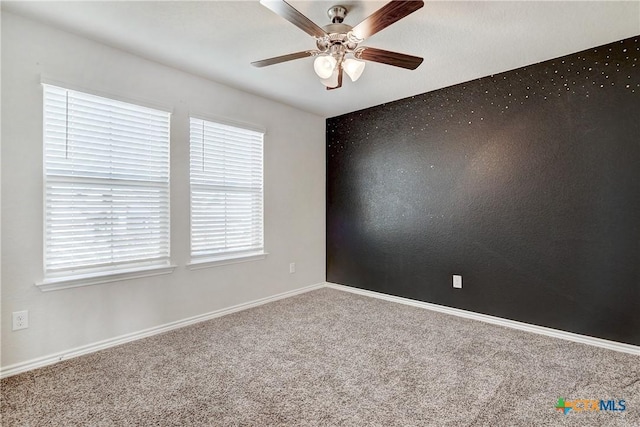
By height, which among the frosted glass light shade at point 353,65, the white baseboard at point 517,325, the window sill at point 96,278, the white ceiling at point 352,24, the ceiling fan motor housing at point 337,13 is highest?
the white ceiling at point 352,24

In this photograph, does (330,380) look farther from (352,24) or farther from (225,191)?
(352,24)

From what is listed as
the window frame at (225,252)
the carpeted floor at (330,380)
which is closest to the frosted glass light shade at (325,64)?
the window frame at (225,252)

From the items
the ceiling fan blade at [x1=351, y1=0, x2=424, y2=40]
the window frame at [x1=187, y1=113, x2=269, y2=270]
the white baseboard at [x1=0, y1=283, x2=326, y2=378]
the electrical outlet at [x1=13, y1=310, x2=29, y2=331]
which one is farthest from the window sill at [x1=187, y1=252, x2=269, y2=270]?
the ceiling fan blade at [x1=351, y1=0, x2=424, y2=40]

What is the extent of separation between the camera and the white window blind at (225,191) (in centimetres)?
311

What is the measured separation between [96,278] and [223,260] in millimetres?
1117

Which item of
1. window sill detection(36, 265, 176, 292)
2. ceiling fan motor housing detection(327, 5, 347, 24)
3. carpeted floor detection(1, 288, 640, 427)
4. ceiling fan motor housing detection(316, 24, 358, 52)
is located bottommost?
carpeted floor detection(1, 288, 640, 427)

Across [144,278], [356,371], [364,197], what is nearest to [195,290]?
[144,278]

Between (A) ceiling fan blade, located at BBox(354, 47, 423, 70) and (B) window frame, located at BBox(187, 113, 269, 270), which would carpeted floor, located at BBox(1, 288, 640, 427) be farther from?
(A) ceiling fan blade, located at BBox(354, 47, 423, 70)

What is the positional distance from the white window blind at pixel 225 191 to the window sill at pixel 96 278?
1.20ft

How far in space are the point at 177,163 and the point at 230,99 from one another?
919 mm

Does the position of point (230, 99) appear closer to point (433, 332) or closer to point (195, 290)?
point (195, 290)

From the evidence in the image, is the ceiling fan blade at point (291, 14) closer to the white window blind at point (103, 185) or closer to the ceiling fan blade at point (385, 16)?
the ceiling fan blade at point (385, 16)

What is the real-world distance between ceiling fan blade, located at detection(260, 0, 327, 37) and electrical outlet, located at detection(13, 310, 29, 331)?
2527 mm

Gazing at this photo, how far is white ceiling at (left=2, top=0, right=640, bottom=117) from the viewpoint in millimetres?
2018
